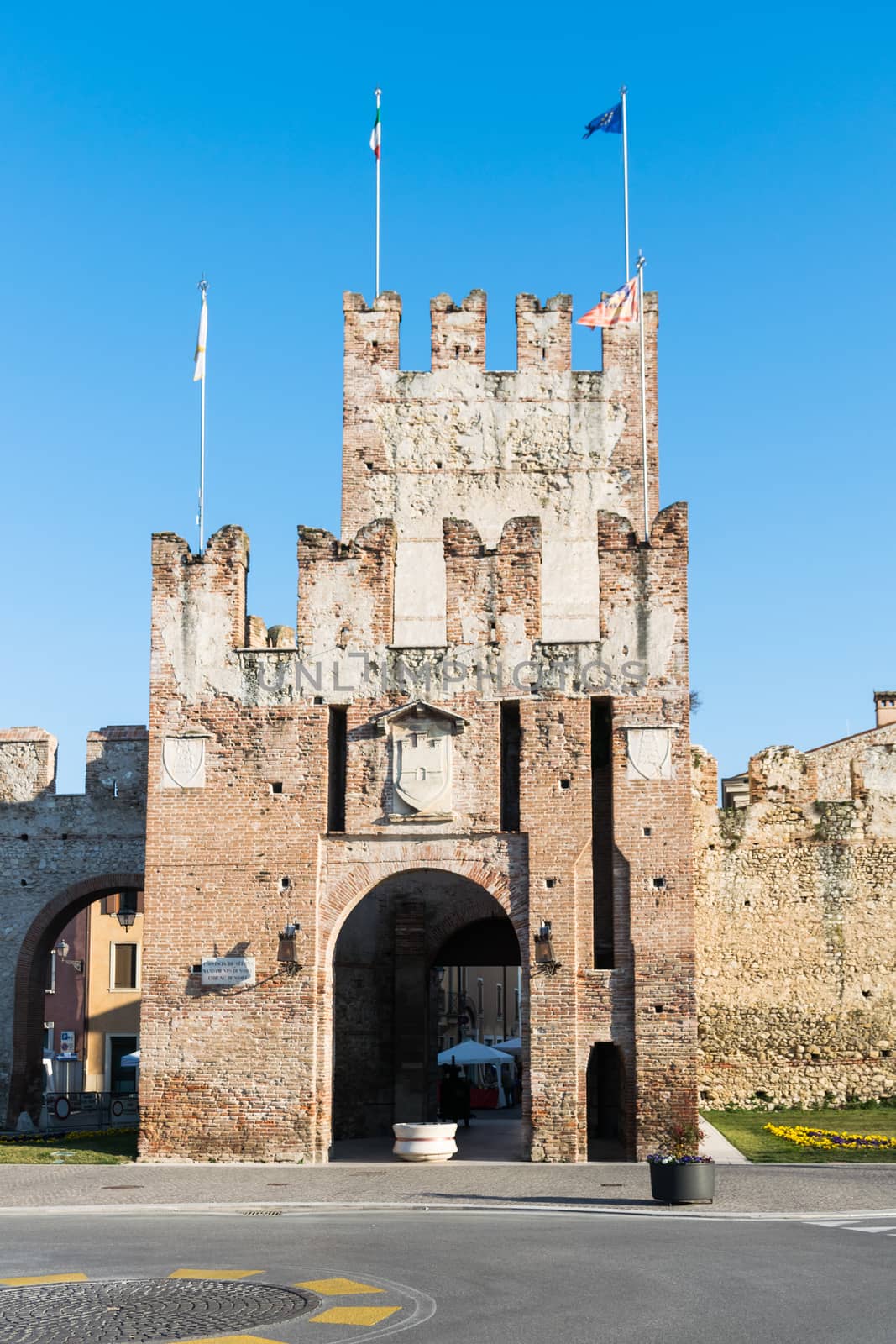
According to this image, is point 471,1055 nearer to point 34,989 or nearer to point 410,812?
point 34,989

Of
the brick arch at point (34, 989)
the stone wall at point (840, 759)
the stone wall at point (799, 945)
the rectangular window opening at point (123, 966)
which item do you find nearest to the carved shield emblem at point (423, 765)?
the brick arch at point (34, 989)

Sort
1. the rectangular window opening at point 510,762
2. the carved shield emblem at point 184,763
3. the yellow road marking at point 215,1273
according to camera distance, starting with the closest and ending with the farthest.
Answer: the yellow road marking at point 215,1273, the rectangular window opening at point 510,762, the carved shield emblem at point 184,763

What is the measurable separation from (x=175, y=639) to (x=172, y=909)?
4.03 meters

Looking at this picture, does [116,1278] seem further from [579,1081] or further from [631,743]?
[631,743]

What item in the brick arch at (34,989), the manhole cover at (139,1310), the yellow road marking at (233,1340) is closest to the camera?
the yellow road marking at (233,1340)

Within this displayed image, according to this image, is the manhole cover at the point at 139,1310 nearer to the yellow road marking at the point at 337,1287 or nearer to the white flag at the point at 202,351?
the yellow road marking at the point at 337,1287

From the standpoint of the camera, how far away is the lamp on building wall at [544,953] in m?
21.6

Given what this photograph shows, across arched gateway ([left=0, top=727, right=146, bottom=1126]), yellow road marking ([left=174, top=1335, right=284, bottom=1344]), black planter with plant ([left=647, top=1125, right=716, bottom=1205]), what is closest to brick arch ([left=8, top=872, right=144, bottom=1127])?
arched gateway ([left=0, top=727, right=146, bottom=1126])

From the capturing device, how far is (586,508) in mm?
28953

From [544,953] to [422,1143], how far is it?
3.25m

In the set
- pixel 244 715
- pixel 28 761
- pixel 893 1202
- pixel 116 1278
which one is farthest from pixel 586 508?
pixel 116 1278

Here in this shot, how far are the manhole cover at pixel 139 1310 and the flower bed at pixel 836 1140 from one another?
39.5 feet

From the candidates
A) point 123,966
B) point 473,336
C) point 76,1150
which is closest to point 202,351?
point 473,336

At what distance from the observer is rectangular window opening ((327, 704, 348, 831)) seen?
904 inches
